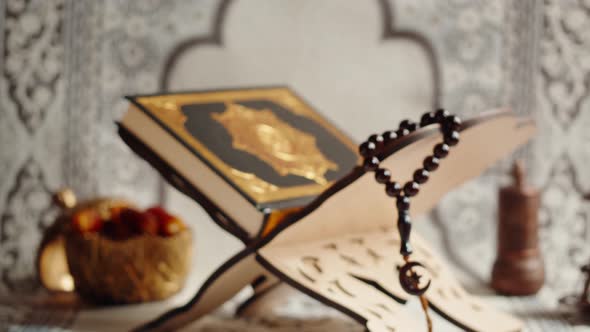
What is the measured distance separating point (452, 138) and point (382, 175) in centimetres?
9

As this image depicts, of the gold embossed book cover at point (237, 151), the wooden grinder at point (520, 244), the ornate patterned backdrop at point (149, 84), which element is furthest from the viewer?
the ornate patterned backdrop at point (149, 84)

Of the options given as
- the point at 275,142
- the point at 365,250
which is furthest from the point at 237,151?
the point at 365,250

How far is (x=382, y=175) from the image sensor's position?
85cm

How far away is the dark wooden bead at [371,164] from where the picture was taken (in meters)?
0.84

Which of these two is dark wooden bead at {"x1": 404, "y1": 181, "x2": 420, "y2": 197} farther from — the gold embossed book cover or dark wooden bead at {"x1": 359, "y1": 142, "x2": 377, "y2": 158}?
the gold embossed book cover

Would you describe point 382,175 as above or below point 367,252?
above

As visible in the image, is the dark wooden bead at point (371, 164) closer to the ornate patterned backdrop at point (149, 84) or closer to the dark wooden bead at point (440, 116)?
the dark wooden bead at point (440, 116)

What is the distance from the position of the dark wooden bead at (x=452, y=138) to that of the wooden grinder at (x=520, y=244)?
18.1 inches

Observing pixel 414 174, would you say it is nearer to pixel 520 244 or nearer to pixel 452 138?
pixel 452 138

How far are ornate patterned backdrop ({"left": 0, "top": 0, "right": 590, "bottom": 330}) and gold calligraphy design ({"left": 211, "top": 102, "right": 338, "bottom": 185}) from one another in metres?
0.41

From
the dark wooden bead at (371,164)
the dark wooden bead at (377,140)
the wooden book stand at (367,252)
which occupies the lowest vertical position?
the wooden book stand at (367,252)

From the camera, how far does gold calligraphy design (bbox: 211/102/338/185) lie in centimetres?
107

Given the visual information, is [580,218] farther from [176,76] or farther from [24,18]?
[24,18]

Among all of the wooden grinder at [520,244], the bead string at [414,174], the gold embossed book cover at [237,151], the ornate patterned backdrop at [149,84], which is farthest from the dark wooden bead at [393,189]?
the ornate patterned backdrop at [149,84]
